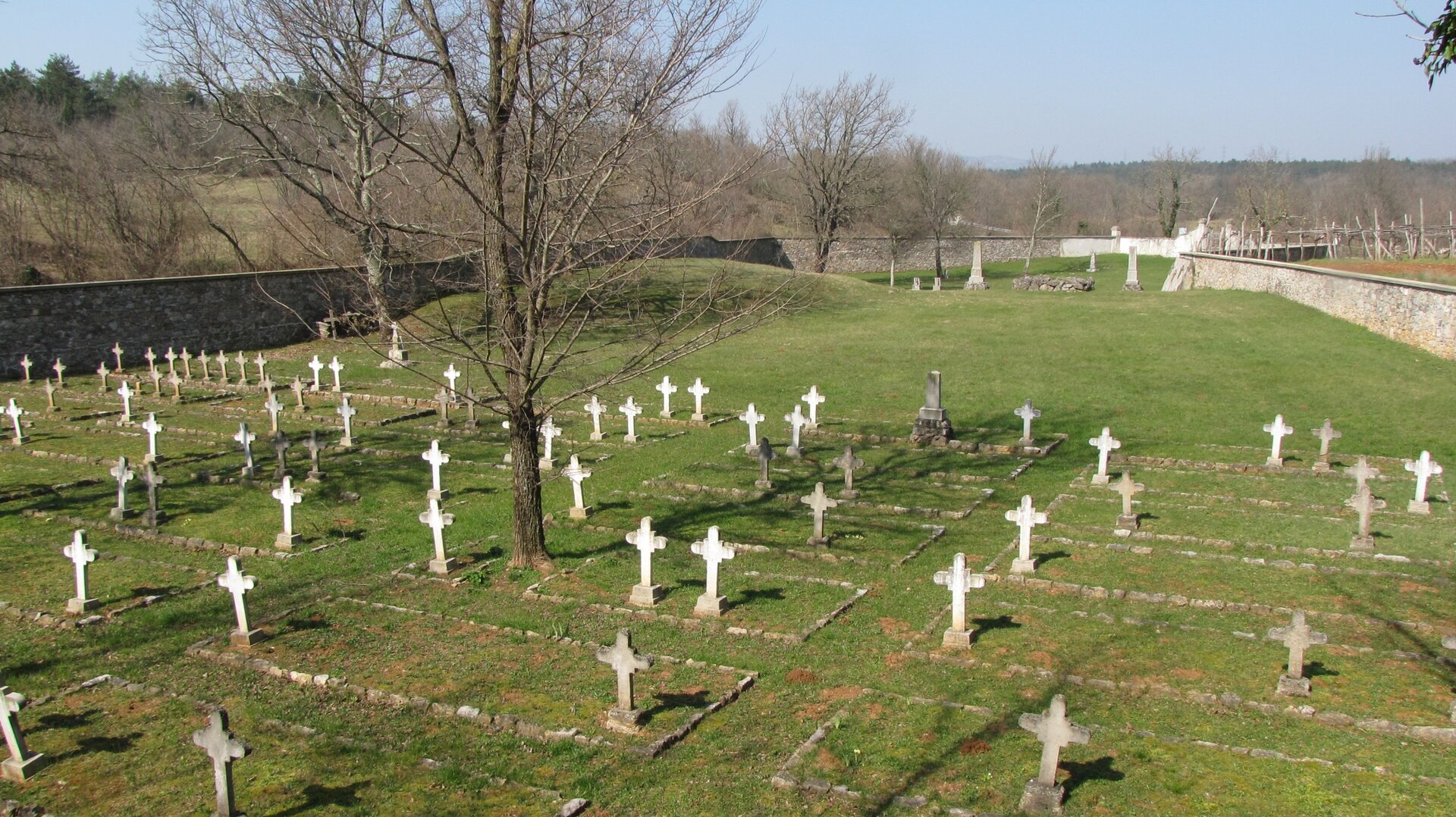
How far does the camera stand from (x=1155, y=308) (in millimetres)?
33219

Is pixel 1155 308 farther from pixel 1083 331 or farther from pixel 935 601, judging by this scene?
pixel 935 601

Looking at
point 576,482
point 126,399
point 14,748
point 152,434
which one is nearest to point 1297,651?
point 576,482

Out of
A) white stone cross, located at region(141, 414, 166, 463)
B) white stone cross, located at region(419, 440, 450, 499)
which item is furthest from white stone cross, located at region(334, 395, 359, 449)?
white stone cross, located at region(419, 440, 450, 499)

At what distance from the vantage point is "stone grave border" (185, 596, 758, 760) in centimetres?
759

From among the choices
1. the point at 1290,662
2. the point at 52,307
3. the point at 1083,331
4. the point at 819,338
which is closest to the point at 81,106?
the point at 52,307

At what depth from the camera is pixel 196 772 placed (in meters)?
7.18

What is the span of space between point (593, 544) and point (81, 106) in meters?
52.0

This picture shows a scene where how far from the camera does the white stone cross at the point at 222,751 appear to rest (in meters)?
6.39

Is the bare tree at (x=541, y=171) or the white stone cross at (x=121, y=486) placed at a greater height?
the bare tree at (x=541, y=171)

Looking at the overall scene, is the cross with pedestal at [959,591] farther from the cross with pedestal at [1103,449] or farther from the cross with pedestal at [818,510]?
the cross with pedestal at [1103,449]

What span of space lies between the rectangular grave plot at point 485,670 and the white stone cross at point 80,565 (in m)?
1.80

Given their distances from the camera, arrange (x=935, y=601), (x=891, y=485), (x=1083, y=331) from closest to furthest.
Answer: (x=935, y=601) < (x=891, y=485) < (x=1083, y=331)

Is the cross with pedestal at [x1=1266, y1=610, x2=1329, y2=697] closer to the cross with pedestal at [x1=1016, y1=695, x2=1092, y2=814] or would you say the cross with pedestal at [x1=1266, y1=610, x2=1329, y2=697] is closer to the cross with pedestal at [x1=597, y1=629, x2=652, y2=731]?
the cross with pedestal at [x1=1016, y1=695, x2=1092, y2=814]

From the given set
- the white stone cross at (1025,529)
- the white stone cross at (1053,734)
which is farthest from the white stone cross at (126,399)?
the white stone cross at (1053,734)
